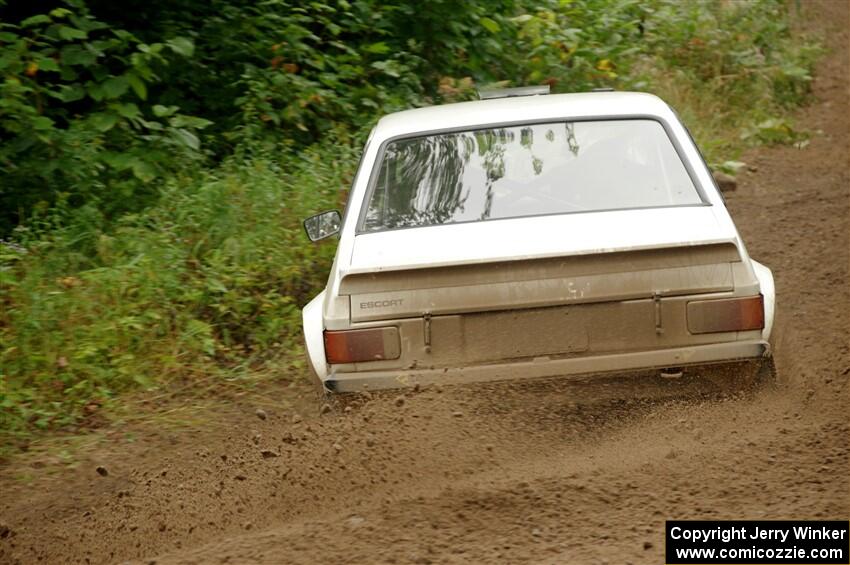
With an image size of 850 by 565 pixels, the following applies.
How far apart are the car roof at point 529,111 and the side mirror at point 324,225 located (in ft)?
1.41

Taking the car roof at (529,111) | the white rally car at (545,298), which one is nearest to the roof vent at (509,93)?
the car roof at (529,111)

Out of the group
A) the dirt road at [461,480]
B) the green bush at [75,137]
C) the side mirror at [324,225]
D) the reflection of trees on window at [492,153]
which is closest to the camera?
the dirt road at [461,480]

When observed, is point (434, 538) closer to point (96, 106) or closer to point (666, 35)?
point (96, 106)

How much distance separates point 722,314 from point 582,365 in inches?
21.1

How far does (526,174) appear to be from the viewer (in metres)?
4.49

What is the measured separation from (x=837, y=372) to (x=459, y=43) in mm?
5331

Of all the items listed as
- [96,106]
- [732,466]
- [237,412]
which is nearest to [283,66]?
[96,106]

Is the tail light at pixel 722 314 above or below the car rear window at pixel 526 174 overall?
below

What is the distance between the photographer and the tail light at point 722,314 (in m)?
3.86

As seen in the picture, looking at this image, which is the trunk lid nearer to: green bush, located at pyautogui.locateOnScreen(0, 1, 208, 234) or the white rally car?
the white rally car

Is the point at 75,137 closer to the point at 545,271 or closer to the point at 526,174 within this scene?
the point at 526,174

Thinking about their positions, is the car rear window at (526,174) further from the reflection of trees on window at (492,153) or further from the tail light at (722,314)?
the tail light at (722,314)

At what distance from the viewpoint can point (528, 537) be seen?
3.36 metres

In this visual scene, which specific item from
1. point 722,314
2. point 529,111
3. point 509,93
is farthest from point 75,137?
point 722,314
